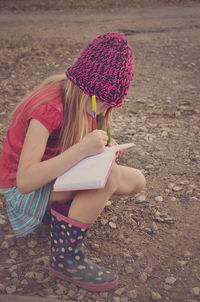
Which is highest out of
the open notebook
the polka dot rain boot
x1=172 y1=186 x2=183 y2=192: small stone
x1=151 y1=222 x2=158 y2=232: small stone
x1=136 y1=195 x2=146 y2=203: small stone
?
the open notebook

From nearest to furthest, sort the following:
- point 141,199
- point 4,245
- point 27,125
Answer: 1. point 27,125
2. point 4,245
3. point 141,199

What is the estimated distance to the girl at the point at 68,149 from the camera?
1885 millimetres

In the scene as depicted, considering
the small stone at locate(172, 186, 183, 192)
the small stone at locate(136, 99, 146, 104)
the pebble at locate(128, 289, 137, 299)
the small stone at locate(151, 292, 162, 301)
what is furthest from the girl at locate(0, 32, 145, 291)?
the small stone at locate(136, 99, 146, 104)

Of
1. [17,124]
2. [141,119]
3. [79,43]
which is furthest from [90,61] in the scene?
[79,43]

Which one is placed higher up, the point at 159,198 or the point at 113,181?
the point at 113,181

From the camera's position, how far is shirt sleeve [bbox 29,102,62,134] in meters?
1.88

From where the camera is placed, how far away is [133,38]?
662 cm

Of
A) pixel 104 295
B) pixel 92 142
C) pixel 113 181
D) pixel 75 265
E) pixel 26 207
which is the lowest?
pixel 104 295

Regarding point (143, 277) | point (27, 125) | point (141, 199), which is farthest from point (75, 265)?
point (141, 199)

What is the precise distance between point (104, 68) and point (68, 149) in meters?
0.44

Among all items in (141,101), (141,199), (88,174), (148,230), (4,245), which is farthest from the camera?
(141,101)

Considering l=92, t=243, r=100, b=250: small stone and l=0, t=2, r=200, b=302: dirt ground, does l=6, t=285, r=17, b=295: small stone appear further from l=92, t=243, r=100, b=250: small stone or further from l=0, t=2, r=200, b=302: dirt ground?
l=92, t=243, r=100, b=250: small stone

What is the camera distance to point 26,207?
7.00ft

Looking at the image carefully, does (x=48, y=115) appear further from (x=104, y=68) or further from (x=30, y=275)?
(x=30, y=275)
